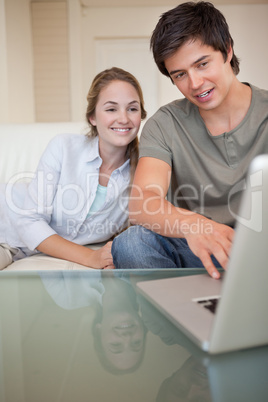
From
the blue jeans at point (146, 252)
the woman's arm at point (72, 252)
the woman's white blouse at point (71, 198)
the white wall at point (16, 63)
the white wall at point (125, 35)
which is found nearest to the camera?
the blue jeans at point (146, 252)

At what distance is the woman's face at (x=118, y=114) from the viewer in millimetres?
1655

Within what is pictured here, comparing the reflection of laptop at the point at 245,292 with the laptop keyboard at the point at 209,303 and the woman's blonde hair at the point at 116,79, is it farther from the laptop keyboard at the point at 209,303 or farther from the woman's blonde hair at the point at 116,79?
the woman's blonde hair at the point at 116,79

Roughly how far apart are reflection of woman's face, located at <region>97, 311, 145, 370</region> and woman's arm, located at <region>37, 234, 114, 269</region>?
0.75m

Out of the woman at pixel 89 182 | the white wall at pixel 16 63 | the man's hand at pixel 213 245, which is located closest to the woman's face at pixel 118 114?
the woman at pixel 89 182

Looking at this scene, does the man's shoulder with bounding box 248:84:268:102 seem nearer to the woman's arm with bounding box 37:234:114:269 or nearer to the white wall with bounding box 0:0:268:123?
the woman's arm with bounding box 37:234:114:269

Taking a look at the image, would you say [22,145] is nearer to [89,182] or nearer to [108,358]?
[89,182]

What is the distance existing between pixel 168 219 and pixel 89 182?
27.8 inches

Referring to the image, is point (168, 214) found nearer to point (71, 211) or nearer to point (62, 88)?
point (71, 211)

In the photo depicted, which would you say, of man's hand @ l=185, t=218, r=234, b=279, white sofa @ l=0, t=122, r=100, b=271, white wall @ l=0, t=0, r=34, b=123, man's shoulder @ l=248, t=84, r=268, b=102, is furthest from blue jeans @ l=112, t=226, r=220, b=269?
white wall @ l=0, t=0, r=34, b=123

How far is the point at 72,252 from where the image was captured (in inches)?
60.3

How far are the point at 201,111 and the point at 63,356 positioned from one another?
103 centimetres

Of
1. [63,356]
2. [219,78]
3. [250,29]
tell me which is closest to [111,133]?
[219,78]

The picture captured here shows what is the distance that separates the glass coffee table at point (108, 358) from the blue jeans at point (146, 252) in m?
0.38

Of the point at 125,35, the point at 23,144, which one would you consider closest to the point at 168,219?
the point at 23,144
